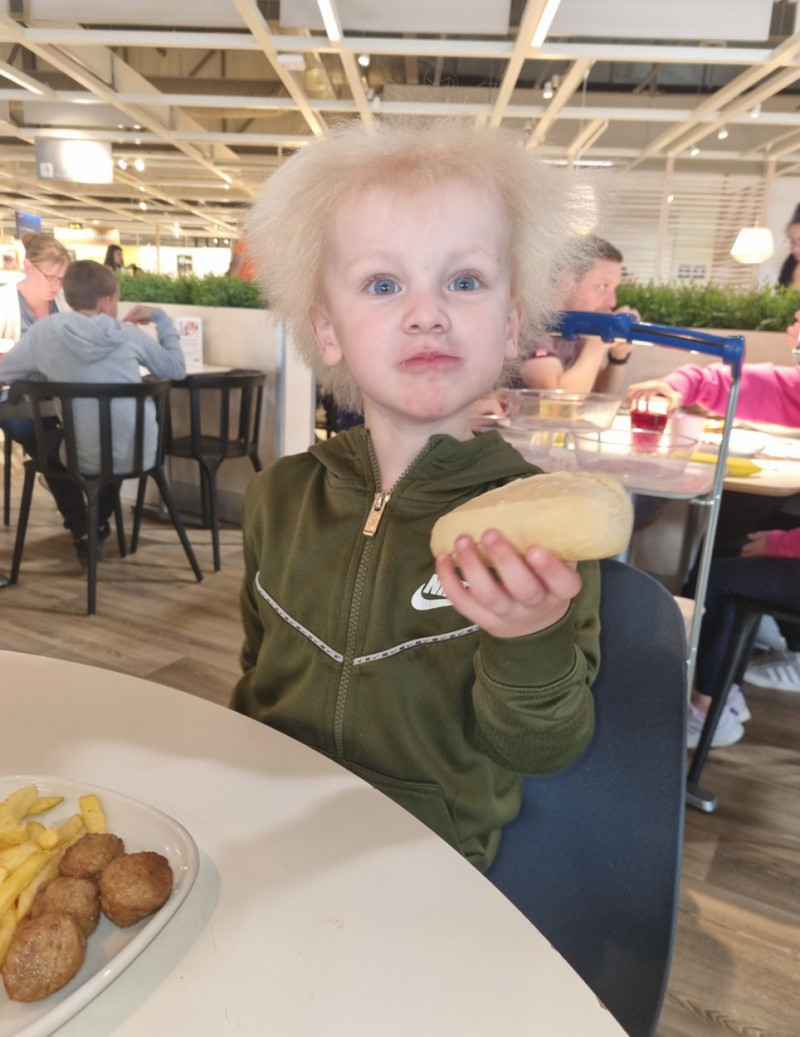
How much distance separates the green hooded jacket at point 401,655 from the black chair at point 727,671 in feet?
4.81

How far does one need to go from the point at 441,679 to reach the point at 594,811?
241 mm

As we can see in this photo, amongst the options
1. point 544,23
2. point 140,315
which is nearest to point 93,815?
point 140,315

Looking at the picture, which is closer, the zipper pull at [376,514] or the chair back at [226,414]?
the zipper pull at [376,514]

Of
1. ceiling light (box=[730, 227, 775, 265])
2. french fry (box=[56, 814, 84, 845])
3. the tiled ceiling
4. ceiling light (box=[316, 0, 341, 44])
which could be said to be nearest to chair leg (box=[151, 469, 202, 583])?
the tiled ceiling

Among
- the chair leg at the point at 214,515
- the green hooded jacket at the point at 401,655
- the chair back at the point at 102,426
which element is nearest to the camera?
the green hooded jacket at the point at 401,655

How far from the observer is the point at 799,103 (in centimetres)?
959

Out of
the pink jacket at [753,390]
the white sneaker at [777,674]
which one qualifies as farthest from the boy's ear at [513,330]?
the white sneaker at [777,674]

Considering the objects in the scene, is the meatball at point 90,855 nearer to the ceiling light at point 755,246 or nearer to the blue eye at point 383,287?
the blue eye at point 383,287

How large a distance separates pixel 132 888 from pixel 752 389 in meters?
3.16

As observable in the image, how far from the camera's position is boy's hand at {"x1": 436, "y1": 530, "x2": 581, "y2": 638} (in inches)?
24.1

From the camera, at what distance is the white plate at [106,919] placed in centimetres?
45

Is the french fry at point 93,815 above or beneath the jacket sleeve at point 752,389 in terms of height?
beneath

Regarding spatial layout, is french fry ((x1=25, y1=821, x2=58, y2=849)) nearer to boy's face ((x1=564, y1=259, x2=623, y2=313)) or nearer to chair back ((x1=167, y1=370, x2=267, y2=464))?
boy's face ((x1=564, y1=259, x2=623, y2=313))

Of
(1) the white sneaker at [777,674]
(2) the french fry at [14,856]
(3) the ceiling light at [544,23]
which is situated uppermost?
(3) the ceiling light at [544,23]
